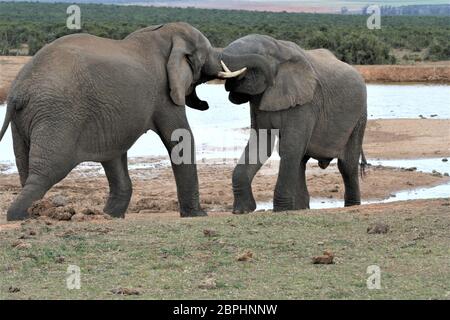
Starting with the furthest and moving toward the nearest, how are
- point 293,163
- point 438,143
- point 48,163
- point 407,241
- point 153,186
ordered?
point 438,143 < point 153,186 < point 293,163 < point 48,163 < point 407,241

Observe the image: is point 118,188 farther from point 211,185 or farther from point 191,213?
point 211,185

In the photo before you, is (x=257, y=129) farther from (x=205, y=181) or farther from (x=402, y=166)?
(x=402, y=166)

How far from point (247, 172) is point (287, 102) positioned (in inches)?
36.4

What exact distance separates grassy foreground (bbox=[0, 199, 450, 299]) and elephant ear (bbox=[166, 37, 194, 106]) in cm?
160

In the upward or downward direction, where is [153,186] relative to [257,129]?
downward

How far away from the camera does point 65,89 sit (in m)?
11.3

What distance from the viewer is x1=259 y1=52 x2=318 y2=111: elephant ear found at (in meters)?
13.2

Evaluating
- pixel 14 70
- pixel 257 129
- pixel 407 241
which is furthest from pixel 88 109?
pixel 14 70

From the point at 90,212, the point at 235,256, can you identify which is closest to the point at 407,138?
the point at 90,212

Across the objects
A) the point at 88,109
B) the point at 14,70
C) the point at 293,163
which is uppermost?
the point at 88,109

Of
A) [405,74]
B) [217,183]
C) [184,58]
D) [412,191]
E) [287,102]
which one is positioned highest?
[184,58]

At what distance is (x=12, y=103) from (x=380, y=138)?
12101 millimetres

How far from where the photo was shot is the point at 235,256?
9305mm

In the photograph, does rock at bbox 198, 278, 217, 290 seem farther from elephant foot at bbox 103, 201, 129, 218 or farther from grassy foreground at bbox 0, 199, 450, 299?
elephant foot at bbox 103, 201, 129, 218
